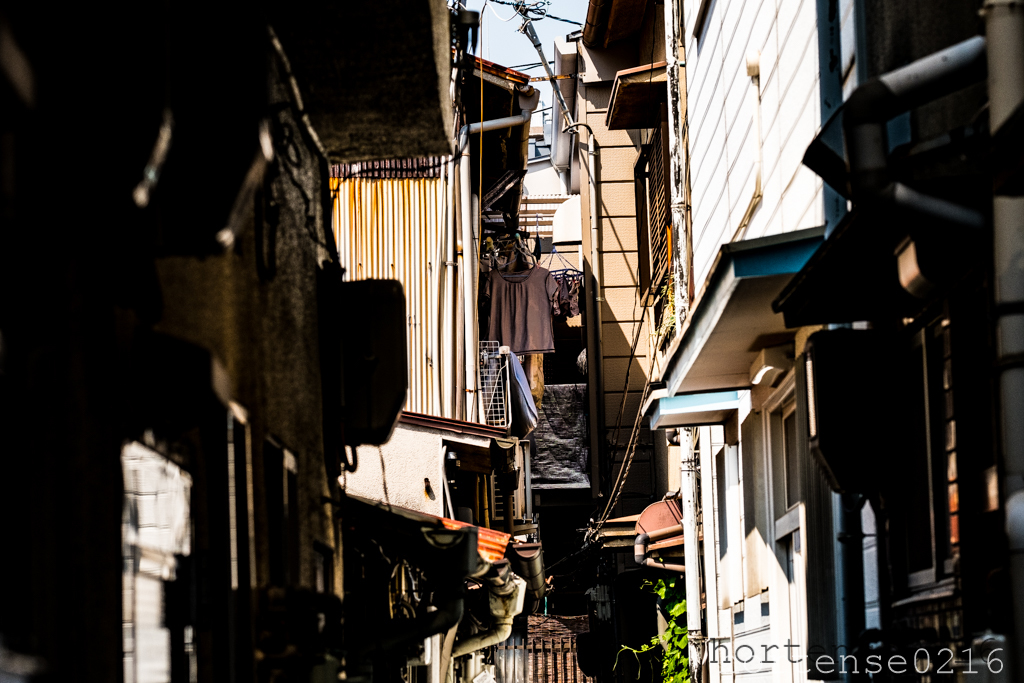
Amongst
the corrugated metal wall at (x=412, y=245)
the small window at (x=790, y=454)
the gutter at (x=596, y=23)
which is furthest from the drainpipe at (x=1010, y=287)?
the gutter at (x=596, y=23)

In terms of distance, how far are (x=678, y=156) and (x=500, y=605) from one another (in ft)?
20.3

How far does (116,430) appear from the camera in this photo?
3.81m

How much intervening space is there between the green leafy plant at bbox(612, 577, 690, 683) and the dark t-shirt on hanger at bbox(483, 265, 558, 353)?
6612mm

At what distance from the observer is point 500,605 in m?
14.0

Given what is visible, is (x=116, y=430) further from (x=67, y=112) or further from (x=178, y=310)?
(x=67, y=112)

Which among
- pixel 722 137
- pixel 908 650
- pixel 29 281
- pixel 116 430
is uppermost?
pixel 722 137

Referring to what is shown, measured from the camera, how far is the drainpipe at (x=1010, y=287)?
444 centimetres

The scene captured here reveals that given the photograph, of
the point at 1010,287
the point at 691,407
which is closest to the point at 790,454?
the point at 691,407

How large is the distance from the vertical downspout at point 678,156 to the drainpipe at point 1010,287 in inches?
371

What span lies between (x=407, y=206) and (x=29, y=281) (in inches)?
491

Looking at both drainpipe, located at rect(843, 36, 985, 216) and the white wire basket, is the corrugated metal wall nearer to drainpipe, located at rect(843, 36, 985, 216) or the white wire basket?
the white wire basket

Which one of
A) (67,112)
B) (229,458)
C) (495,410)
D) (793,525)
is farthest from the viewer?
(495,410)

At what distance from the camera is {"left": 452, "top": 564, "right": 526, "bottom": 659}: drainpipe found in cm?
1251

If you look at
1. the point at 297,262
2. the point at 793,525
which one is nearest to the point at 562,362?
the point at 793,525
